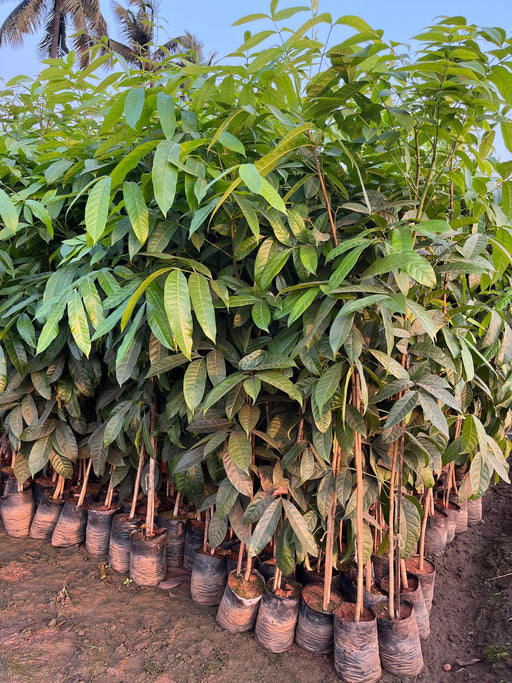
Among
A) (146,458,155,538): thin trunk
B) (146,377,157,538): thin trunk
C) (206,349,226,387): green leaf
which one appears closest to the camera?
(206,349,226,387): green leaf

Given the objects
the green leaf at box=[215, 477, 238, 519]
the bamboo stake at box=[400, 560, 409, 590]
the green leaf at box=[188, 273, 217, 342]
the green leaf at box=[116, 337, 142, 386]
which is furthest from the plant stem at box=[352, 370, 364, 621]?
the green leaf at box=[116, 337, 142, 386]

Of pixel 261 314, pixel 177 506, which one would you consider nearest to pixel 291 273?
pixel 261 314

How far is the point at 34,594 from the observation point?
1582mm

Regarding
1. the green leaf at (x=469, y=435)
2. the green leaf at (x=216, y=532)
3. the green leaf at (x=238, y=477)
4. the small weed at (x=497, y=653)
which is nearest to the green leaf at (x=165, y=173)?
the green leaf at (x=238, y=477)

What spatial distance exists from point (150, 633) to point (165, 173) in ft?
4.43

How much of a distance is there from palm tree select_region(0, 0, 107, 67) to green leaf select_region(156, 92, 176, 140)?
44.2 feet

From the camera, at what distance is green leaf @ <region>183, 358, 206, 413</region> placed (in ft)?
3.40

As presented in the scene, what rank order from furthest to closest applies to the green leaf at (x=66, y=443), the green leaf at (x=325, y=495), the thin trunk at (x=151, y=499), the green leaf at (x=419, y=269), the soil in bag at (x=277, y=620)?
the green leaf at (x=66, y=443) → the thin trunk at (x=151, y=499) → the soil in bag at (x=277, y=620) → the green leaf at (x=325, y=495) → the green leaf at (x=419, y=269)

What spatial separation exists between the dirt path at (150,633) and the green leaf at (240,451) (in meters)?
0.63

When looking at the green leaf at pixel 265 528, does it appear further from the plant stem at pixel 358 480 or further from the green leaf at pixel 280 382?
the green leaf at pixel 280 382

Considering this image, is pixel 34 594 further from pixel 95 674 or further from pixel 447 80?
pixel 447 80

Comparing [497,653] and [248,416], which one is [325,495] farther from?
[497,653]

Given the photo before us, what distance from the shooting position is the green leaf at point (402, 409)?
3.19ft

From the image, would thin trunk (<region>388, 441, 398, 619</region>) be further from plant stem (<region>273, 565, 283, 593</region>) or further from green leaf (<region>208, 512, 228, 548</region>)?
green leaf (<region>208, 512, 228, 548</region>)
